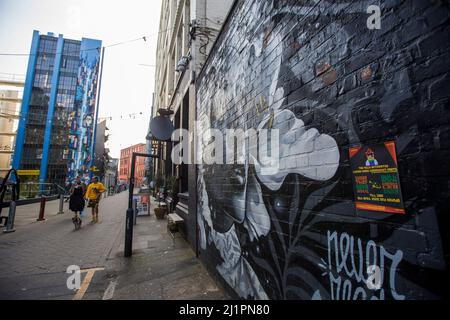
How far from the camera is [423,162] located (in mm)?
1020

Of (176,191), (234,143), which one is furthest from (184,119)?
(234,143)

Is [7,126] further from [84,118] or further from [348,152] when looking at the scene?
[348,152]

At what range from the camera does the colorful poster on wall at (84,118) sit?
1390 inches

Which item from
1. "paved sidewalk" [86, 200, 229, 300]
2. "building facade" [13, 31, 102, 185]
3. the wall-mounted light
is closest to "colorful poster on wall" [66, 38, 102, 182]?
"building facade" [13, 31, 102, 185]

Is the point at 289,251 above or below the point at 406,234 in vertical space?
below

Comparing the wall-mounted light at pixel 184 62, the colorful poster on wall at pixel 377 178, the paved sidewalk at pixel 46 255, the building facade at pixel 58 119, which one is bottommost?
the paved sidewalk at pixel 46 255

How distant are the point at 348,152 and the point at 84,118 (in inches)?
1714

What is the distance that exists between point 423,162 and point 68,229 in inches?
376

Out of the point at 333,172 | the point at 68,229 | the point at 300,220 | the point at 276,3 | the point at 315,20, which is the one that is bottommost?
the point at 68,229

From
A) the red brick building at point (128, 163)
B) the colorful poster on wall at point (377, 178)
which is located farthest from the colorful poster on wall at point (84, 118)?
the colorful poster on wall at point (377, 178)

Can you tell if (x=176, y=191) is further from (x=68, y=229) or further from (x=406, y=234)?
(x=406, y=234)

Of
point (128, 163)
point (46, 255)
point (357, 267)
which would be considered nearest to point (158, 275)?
point (46, 255)

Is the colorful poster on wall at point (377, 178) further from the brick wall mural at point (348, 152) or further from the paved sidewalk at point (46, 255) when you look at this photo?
the paved sidewalk at point (46, 255)
